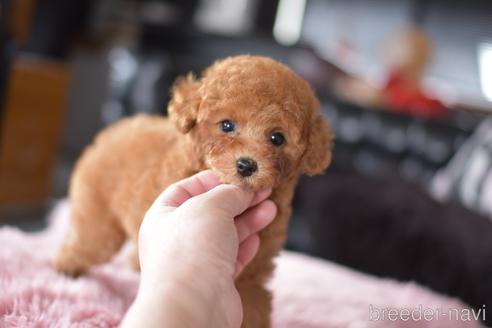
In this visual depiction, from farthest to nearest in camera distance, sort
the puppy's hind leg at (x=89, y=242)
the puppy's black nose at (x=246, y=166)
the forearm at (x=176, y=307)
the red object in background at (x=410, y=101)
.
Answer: the red object in background at (x=410, y=101), the puppy's hind leg at (x=89, y=242), the puppy's black nose at (x=246, y=166), the forearm at (x=176, y=307)

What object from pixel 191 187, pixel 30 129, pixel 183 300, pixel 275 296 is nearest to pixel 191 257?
pixel 183 300

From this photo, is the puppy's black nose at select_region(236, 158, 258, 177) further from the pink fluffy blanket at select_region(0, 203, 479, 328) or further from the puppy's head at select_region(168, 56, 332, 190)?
the pink fluffy blanket at select_region(0, 203, 479, 328)

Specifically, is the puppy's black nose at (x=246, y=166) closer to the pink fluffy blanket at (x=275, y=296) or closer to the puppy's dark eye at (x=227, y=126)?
the puppy's dark eye at (x=227, y=126)

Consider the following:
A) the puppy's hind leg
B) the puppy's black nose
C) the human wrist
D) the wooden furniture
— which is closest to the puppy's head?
the puppy's black nose

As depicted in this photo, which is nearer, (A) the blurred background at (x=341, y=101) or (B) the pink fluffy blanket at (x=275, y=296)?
(B) the pink fluffy blanket at (x=275, y=296)

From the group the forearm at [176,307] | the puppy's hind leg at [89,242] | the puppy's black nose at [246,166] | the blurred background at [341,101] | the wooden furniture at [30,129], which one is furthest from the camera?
the wooden furniture at [30,129]

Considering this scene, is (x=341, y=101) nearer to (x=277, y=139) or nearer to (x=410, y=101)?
(x=410, y=101)

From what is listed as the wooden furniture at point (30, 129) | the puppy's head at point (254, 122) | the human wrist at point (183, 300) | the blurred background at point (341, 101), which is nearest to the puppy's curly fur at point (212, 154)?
the puppy's head at point (254, 122)
